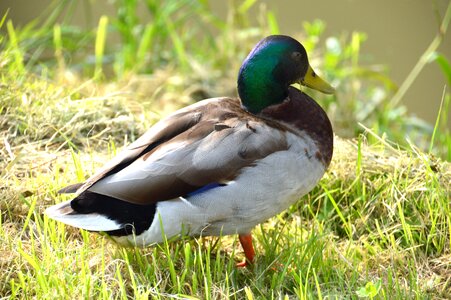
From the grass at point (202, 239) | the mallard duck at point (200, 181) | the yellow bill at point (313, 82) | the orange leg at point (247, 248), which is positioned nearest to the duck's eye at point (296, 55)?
the yellow bill at point (313, 82)

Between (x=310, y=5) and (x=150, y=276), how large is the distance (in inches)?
213

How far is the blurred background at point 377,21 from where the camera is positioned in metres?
7.57

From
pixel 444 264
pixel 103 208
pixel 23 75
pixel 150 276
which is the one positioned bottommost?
pixel 444 264

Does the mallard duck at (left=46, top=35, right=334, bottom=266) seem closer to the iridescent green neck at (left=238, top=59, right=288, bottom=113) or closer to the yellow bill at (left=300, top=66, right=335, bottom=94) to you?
the iridescent green neck at (left=238, top=59, right=288, bottom=113)

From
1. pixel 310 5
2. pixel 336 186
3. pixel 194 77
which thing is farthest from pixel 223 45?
pixel 336 186

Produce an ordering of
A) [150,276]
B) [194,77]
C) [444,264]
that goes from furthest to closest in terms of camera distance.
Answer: [194,77] → [444,264] → [150,276]

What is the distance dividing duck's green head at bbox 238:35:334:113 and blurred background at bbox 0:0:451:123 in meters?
3.69

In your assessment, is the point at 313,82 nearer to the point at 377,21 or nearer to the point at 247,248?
the point at 247,248

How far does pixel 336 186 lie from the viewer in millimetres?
4211

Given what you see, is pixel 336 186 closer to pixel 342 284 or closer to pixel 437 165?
pixel 437 165

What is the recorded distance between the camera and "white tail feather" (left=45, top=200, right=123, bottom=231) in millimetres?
3377

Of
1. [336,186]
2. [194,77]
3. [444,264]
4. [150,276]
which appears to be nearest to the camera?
[150,276]

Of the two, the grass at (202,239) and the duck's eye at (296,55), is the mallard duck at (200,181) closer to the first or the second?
the grass at (202,239)

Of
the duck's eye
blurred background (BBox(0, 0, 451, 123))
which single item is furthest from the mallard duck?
blurred background (BBox(0, 0, 451, 123))
